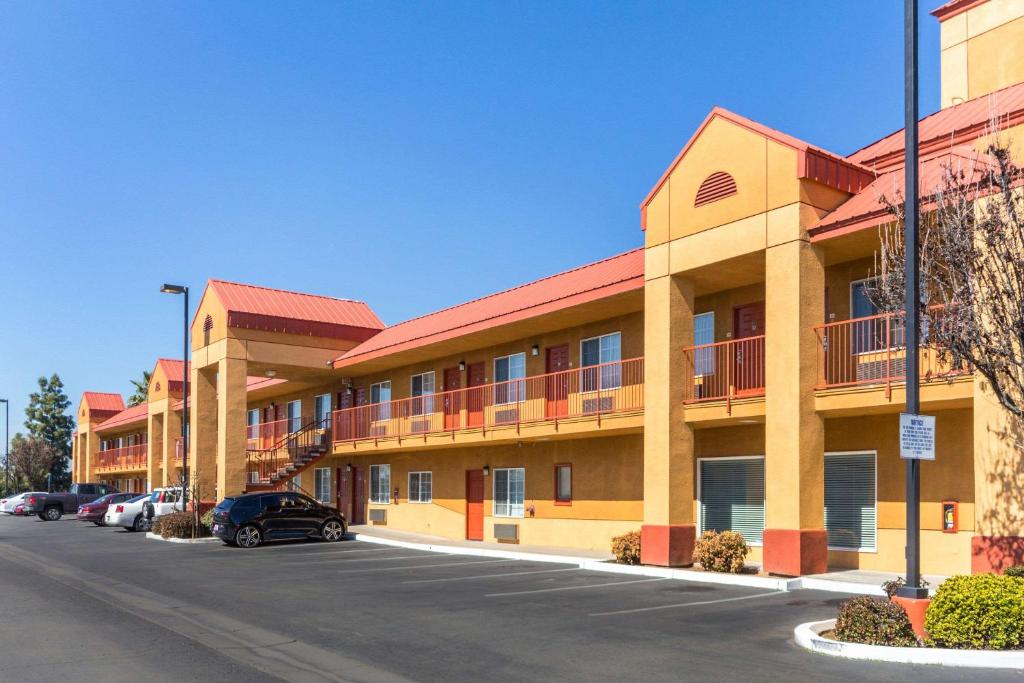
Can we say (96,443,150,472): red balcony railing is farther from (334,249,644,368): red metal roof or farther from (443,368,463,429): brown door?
(443,368,463,429): brown door

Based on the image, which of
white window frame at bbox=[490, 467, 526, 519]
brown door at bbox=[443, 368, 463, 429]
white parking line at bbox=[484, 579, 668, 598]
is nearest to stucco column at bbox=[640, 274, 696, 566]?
white parking line at bbox=[484, 579, 668, 598]

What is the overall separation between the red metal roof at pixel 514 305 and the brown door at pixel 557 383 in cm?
175

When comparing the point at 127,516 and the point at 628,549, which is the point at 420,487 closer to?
the point at 127,516

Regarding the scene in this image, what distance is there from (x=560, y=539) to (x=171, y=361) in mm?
30860

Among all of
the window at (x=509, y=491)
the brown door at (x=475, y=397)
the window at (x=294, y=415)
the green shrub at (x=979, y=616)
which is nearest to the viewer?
the green shrub at (x=979, y=616)

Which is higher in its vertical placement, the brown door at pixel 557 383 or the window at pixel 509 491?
the brown door at pixel 557 383

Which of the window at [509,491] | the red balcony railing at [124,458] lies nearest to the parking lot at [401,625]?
the window at [509,491]

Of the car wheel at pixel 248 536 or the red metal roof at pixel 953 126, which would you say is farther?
the car wheel at pixel 248 536

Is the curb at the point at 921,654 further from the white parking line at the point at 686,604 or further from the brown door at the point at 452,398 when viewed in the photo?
the brown door at the point at 452,398

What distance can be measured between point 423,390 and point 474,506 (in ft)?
Answer: 16.3

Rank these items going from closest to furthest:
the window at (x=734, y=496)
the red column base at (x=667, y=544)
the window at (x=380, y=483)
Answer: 1. the red column base at (x=667, y=544)
2. the window at (x=734, y=496)
3. the window at (x=380, y=483)

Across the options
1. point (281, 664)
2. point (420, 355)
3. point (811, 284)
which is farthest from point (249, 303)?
point (281, 664)

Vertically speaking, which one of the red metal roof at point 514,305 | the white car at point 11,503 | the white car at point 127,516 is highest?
the red metal roof at point 514,305

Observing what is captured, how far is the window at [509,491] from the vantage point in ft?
92.0
